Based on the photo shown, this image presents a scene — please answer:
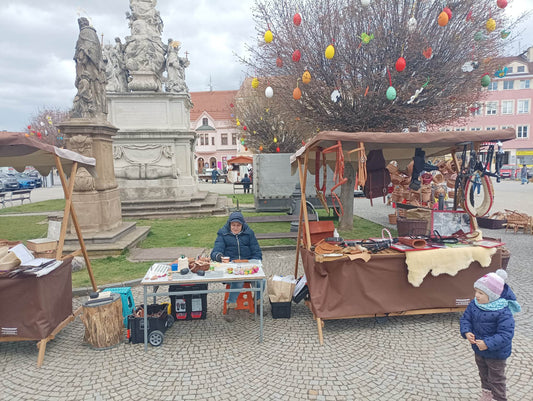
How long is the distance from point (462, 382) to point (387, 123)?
822cm

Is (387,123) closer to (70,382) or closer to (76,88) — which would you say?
(76,88)

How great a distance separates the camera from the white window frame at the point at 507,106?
46.3 metres

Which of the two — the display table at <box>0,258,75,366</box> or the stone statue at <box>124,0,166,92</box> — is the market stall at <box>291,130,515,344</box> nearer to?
the display table at <box>0,258,75,366</box>

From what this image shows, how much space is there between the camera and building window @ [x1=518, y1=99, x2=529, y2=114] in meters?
45.7

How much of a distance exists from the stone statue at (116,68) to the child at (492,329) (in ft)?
53.6

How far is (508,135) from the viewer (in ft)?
16.7

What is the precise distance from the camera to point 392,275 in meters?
5.03

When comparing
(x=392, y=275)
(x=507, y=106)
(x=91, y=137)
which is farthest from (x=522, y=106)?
(x=91, y=137)

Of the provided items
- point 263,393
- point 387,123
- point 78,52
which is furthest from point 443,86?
point 78,52

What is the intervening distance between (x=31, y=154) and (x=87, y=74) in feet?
15.0

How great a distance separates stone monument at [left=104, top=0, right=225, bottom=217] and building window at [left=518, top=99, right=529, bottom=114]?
49.4 meters

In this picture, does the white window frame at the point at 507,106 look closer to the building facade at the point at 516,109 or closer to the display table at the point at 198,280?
the building facade at the point at 516,109

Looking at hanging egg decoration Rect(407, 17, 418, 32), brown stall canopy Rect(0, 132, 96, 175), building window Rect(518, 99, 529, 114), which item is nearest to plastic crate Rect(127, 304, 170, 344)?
brown stall canopy Rect(0, 132, 96, 175)

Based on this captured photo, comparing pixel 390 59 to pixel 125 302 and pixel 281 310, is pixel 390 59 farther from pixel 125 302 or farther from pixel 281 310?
pixel 125 302
